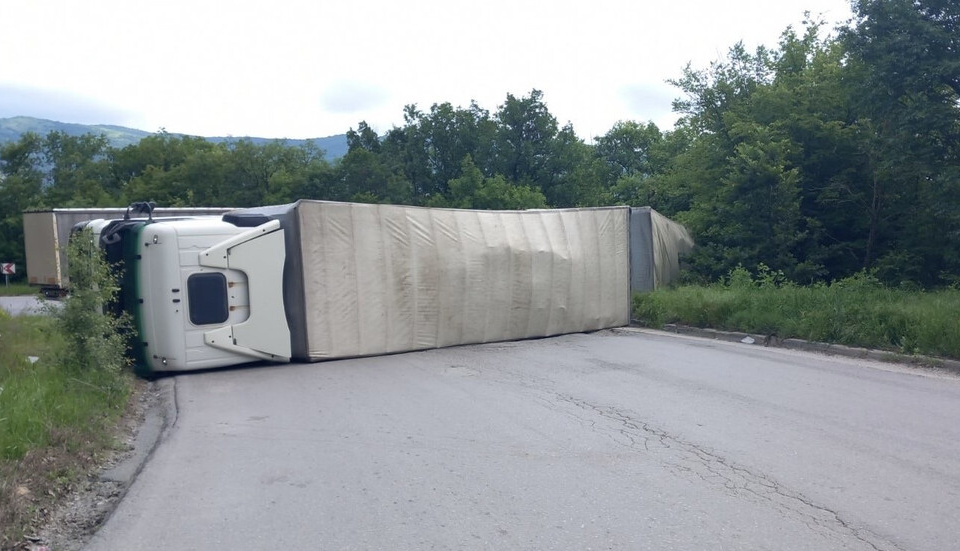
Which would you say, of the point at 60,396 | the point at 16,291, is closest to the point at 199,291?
the point at 60,396

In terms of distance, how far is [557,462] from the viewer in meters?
6.96

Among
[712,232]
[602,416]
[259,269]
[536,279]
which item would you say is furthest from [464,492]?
[712,232]

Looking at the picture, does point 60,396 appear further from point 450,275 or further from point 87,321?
point 450,275

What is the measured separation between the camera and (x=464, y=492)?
20.1ft

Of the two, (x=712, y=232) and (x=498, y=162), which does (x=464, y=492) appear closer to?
(x=712, y=232)

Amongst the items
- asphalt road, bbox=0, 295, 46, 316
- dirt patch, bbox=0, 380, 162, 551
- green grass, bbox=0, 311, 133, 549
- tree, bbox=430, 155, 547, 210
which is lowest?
dirt patch, bbox=0, 380, 162, 551

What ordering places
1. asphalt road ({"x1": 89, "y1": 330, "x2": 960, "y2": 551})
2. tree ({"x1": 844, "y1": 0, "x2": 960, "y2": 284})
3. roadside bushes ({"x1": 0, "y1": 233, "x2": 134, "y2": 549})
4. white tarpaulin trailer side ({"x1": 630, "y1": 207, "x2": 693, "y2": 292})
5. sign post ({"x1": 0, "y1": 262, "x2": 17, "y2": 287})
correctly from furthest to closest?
sign post ({"x1": 0, "y1": 262, "x2": 17, "y2": 287}), white tarpaulin trailer side ({"x1": 630, "y1": 207, "x2": 693, "y2": 292}), tree ({"x1": 844, "y1": 0, "x2": 960, "y2": 284}), roadside bushes ({"x1": 0, "y1": 233, "x2": 134, "y2": 549}), asphalt road ({"x1": 89, "y1": 330, "x2": 960, "y2": 551})

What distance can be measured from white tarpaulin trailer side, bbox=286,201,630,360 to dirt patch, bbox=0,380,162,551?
5.61 m

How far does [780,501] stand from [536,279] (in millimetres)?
10044

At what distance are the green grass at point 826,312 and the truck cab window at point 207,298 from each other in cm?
963

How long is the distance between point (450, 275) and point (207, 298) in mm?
4505

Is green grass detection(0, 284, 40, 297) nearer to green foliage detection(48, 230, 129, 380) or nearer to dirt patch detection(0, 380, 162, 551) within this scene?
green foliage detection(48, 230, 129, 380)

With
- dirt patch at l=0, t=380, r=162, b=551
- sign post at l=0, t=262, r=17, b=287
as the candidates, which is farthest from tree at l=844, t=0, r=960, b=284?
sign post at l=0, t=262, r=17, b=287

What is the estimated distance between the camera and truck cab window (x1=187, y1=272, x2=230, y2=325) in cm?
1154
